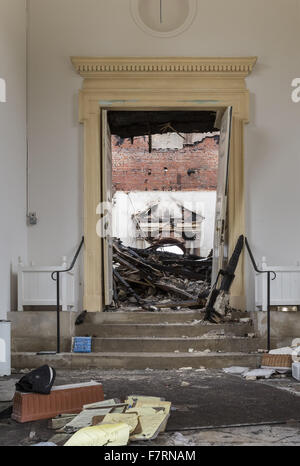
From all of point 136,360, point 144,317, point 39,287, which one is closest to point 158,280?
point 144,317

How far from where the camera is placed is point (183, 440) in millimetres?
3691

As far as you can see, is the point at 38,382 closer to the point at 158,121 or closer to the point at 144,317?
the point at 144,317

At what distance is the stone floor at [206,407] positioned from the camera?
3770 millimetres

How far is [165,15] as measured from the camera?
26.9ft

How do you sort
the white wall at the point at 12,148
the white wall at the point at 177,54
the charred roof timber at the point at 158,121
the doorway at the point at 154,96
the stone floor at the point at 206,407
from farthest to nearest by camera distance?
the charred roof timber at the point at 158,121, the white wall at the point at 177,54, the doorway at the point at 154,96, the white wall at the point at 12,148, the stone floor at the point at 206,407

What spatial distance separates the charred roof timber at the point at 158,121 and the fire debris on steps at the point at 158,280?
2643 mm

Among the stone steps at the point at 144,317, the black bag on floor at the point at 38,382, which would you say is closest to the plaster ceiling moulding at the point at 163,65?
the stone steps at the point at 144,317

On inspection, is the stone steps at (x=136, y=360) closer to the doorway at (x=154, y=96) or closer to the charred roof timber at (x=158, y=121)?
the doorway at (x=154, y=96)

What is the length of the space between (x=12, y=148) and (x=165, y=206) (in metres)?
10.9

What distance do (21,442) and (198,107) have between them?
5.58 metres

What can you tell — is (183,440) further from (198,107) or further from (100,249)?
(198,107)

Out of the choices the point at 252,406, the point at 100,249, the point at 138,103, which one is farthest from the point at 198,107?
the point at 252,406

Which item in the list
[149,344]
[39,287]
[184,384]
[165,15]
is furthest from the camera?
[165,15]

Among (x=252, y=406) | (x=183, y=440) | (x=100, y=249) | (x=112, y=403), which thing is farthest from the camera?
(x=100, y=249)
